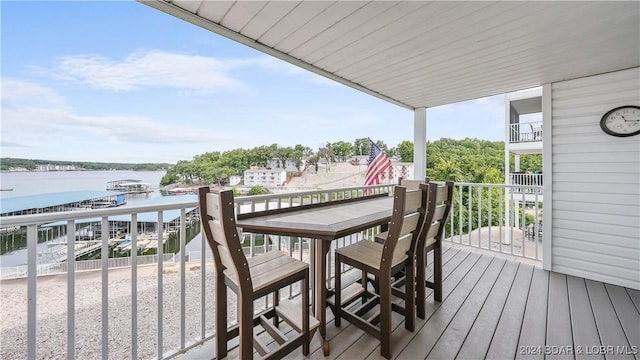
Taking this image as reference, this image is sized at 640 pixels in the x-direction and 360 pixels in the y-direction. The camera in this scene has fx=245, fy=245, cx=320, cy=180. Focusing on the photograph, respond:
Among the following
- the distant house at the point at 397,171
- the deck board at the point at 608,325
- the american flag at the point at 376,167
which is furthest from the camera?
the distant house at the point at 397,171

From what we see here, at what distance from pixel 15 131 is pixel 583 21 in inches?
421

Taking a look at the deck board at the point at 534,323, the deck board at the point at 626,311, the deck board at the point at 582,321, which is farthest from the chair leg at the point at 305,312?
the deck board at the point at 626,311

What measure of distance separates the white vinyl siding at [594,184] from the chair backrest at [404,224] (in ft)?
9.31

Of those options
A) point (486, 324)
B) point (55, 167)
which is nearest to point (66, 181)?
point (55, 167)

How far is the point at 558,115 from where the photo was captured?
331cm

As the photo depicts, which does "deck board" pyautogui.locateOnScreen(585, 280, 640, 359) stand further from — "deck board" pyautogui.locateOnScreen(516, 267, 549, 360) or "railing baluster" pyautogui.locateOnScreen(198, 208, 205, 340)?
"railing baluster" pyautogui.locateOnScreen(198, 208, 205, 340)

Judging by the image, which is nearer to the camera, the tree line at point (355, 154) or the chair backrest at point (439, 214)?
the chair backrest at point (439, 214)

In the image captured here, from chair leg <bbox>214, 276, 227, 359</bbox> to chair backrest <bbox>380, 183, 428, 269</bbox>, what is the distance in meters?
1.10

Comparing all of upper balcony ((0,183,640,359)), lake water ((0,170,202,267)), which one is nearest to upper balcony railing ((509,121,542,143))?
upper balcony ((0,183,640,359))

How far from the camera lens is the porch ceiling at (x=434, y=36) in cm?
184

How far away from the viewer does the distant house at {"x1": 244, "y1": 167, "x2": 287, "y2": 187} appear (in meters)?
5.30

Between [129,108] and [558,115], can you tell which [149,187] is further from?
[129,108]

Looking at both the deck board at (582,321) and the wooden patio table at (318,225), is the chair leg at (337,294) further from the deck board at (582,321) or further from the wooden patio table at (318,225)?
the deck board at (582,321)

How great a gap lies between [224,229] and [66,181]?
4194 mm
